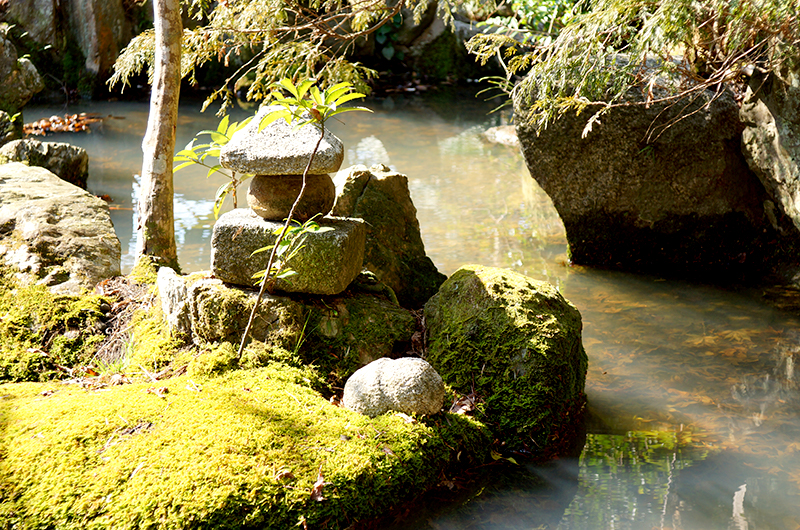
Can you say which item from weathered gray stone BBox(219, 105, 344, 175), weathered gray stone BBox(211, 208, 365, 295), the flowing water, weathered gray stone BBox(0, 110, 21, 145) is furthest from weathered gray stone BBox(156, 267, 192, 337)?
weathered gray stone BBox(0, 110, 21, 145)

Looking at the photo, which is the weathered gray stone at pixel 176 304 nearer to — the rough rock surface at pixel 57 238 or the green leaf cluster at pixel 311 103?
the rough rock surface at pixel 57 238

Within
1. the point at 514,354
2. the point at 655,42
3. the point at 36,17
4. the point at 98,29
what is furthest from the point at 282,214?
the point at 36,17

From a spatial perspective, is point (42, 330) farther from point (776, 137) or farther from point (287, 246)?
point (776, 137)

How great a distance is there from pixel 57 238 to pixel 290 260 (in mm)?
1950

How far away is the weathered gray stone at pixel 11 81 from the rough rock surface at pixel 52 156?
2947mm

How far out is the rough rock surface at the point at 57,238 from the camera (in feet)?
13.1

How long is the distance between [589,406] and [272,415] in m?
2.00

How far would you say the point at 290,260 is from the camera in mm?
3275

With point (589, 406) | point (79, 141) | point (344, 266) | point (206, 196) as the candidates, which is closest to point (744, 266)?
point (589, 406)

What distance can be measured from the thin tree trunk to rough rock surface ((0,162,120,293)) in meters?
0.29

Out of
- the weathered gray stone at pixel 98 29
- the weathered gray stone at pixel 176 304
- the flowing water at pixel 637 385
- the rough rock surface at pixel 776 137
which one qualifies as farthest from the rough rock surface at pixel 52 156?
the weathered gray stone at pixel 98 29

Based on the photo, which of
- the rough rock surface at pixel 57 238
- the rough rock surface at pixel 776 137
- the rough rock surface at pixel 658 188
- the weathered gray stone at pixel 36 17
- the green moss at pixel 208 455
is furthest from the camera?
the weathered gray stone at pixel 36 17

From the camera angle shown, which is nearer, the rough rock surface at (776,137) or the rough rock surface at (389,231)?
the rough rock surface at (389,231)

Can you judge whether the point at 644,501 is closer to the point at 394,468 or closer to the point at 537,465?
the point at 537,465
